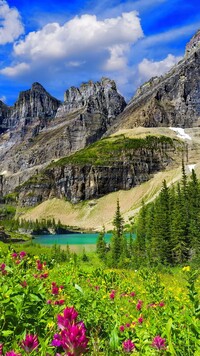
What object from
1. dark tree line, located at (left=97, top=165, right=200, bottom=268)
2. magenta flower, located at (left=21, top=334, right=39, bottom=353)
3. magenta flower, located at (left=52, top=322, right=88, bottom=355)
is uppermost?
magenta flower, located at (left=52, top=322, right=88, bottom=355)

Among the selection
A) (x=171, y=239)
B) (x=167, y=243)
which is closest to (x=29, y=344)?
(x=167, y=243)

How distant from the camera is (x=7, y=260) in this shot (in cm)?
1039

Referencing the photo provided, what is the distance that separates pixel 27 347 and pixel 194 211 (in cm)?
8972

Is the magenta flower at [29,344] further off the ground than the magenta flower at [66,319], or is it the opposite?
the magenta flower at [66,319]

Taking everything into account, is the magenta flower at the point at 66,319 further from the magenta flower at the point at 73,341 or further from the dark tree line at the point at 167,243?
the dark tree line at the point at 167,243

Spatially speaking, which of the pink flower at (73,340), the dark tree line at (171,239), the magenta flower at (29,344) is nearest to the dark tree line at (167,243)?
the dark tree line at (171,239)

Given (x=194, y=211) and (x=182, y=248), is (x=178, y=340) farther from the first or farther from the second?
(x=194, y=211)

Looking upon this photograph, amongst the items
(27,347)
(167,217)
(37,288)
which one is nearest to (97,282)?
(37,288)

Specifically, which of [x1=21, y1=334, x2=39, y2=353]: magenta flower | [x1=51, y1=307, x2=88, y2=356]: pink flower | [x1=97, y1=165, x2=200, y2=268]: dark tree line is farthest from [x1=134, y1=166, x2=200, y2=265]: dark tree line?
[x1=51, y1=307, x2=88, y2=356]: pink flower

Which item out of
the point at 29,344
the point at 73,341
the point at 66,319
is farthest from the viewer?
the point at 29,344

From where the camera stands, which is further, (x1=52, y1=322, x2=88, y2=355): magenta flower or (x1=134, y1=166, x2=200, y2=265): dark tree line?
(x1=134, y1=166, x2=200, y2=265): dark tree line

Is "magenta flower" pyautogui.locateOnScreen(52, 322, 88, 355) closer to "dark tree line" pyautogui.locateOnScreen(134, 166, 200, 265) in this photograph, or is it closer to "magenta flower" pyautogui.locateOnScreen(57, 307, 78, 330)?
"magenta flower" pyautogui.locateOnScreen(57, 307, 78, 330)

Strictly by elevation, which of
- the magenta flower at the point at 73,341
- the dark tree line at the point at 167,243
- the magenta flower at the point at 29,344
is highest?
the magenta flower at the point at 73,341

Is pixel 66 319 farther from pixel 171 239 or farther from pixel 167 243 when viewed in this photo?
pixel 171 239
